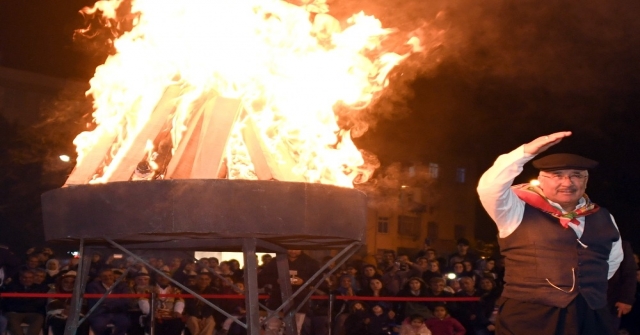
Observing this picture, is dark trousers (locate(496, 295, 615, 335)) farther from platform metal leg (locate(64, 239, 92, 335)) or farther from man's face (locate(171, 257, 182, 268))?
man's face (locate(171, 257, 182, 268))

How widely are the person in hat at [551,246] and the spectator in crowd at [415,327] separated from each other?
4.59 meters

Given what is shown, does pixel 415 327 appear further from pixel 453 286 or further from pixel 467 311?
pixel 453 286

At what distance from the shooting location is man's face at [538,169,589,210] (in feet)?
14.3

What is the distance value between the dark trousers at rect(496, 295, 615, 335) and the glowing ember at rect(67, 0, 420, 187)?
4.77 feet

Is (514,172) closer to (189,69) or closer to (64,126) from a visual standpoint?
(189,69)

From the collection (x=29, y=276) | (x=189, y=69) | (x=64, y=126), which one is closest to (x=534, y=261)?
(x=189, y=69)

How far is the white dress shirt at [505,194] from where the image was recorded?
409cm

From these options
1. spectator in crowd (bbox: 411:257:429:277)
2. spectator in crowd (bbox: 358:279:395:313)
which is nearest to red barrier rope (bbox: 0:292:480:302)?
spectator in crowd (bbox: 358:279:395:313)

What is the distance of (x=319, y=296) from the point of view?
8.39 meters

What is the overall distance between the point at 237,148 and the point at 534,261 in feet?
6.86

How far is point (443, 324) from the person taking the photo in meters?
9.02

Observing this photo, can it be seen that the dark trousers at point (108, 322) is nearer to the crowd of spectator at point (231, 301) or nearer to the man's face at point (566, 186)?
the crowd of spectator at point (231, 301)

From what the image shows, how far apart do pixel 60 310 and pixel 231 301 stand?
1936 mm

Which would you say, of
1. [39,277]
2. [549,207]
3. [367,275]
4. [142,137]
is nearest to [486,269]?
[367,275]
